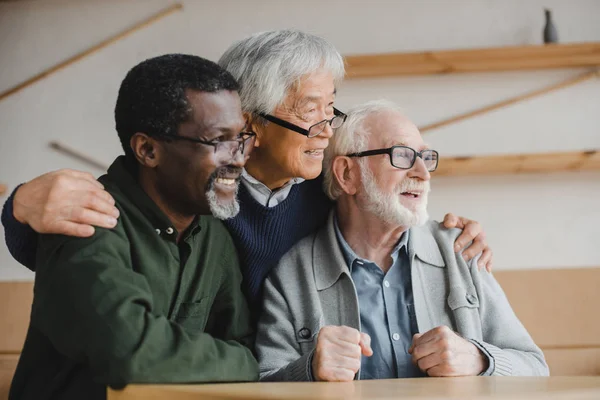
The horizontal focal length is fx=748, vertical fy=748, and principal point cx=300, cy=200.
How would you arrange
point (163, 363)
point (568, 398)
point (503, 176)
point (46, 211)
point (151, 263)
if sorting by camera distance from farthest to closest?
1. point (503, 176)
2. point (151, 263)
3. point (46, 211)
4. point (163, 363)
5. point (568, 398)

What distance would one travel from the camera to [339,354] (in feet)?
5.24

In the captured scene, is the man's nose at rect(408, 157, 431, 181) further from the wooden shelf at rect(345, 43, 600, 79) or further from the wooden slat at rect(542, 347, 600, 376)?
the wooden shelf at rect(345, 43, 600, 79)

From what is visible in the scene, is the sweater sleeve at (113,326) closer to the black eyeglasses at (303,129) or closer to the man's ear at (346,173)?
the black eyeglasses at (303,129)

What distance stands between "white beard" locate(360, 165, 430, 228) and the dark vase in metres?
1.80

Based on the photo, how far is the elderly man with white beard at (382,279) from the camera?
6.43ft

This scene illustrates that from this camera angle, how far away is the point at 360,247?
85.2 inches

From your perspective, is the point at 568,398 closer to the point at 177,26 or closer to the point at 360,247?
the point at 360,247

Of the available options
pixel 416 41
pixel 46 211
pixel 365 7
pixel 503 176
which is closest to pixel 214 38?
pixel 365 7

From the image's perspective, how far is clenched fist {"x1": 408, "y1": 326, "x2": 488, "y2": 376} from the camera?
1.67 meters

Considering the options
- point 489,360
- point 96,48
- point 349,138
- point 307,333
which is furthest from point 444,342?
point 96,48

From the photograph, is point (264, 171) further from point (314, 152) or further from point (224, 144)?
point (224, 144)

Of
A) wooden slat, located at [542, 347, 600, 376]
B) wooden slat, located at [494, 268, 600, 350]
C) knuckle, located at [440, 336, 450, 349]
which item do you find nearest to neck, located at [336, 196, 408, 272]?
knuckle, located at [440, 336, 450, 349]

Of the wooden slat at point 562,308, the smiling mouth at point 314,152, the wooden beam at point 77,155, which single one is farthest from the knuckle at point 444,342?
the wooden beam at point 77,155

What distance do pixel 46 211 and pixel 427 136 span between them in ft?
8.37
